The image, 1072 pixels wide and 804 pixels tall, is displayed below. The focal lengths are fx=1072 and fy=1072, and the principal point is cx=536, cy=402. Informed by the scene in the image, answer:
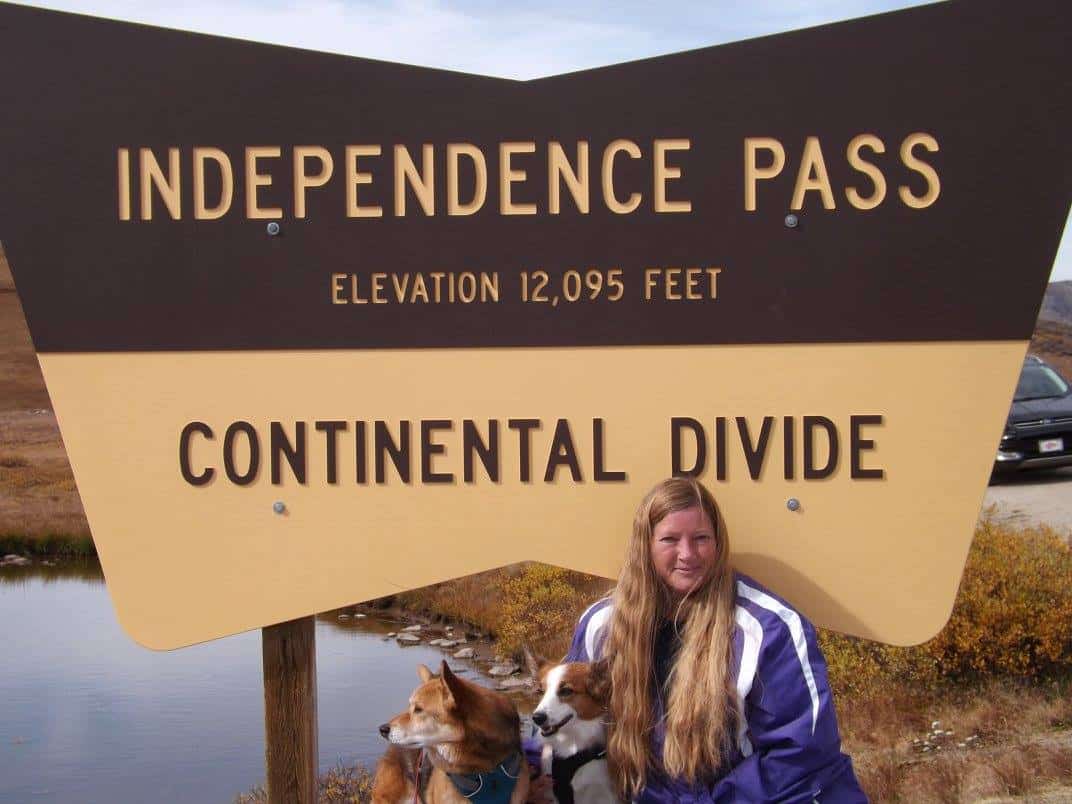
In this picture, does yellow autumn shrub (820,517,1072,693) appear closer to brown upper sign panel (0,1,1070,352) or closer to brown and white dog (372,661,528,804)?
brown upper sign panel (0,1,1070,352)

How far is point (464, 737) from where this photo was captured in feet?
9.06

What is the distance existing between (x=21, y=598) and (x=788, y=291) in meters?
15.0

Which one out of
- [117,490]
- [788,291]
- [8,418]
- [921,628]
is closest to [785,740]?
[921,628]

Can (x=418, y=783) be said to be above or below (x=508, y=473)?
below

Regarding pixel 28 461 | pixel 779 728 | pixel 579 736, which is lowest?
pixel 28 461

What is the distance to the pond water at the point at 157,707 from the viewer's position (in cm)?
959

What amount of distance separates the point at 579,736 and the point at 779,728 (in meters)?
0.53

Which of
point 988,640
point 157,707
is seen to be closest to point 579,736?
point 988,640

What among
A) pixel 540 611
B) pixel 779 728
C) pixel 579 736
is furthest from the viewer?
pixel 540 611

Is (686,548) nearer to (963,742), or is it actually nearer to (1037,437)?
(963,742)

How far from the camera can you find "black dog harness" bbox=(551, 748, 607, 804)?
9.47 ft

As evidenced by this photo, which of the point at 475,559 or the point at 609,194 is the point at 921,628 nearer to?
the point at 475,559

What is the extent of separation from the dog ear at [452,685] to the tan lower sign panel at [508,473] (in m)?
0.49

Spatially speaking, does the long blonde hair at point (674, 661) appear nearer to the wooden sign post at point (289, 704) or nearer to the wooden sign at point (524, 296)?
the wooden sign at point (524, 296)
